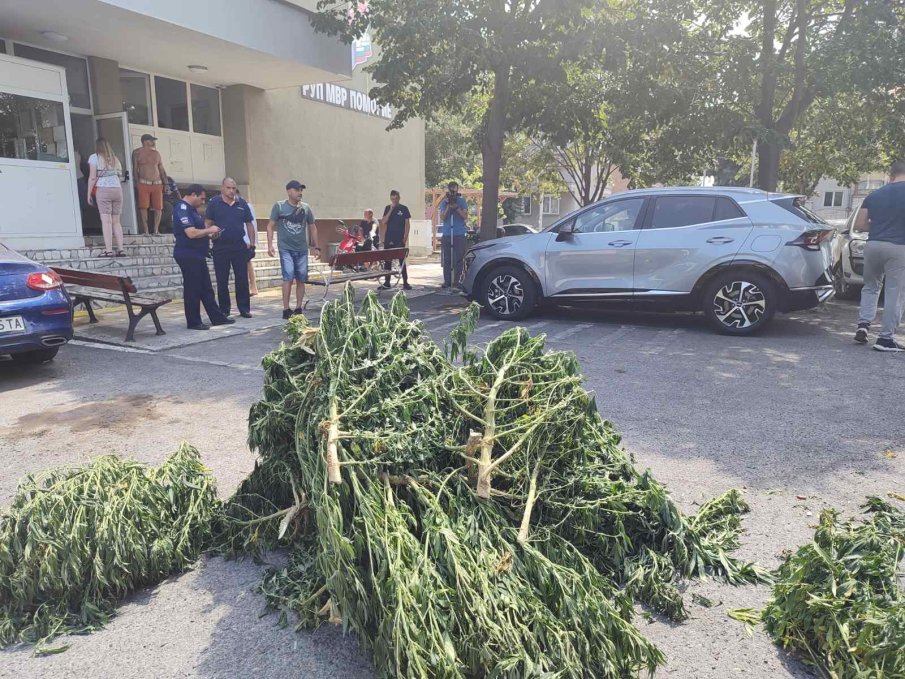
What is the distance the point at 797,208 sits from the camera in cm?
834

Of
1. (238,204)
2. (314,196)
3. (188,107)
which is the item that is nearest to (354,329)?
(238,204)

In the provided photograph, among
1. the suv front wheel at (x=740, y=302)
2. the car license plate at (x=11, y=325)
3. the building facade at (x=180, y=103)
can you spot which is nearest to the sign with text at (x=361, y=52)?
the building facade at (x=180, y=103)

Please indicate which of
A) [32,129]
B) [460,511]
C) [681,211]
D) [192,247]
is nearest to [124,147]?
[32,129]

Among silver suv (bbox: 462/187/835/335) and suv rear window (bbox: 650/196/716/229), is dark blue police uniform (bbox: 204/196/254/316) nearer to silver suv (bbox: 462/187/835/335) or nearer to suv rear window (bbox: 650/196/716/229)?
silver suv (bbox: 462/187/835/335)

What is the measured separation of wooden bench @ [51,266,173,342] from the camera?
318 inches

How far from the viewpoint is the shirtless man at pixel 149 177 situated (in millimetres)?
12016

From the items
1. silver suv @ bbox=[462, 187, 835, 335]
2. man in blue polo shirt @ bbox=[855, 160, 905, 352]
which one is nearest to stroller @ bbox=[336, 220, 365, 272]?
silver suv @ bbox=[462, 187, 835, 335]

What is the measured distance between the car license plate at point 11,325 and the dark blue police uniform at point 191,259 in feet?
7.59

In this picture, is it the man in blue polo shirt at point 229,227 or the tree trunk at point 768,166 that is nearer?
the man in blue polo shirt at point 229,227

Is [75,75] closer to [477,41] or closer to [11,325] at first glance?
[477,41]

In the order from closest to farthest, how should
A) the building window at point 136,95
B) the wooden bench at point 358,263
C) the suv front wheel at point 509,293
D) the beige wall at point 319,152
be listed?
1. the suv front wheel at point 509,293
2. the wooden bench at point 358,263
3. the building window at point 136,95
4. the beige wall at point 319,152

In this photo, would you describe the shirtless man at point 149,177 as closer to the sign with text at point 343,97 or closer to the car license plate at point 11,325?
the sign with text at point 343,97

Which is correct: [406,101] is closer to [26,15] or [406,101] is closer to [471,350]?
[26,15]

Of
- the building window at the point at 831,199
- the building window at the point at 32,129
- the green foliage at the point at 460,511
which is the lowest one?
the green foliage at the point at 460,511
